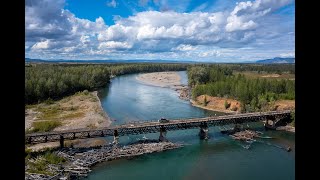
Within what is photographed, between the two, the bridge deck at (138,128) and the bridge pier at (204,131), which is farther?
the bridge pier at (204,131)

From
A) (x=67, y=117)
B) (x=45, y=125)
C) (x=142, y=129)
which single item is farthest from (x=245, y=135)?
(x=67, y=117)

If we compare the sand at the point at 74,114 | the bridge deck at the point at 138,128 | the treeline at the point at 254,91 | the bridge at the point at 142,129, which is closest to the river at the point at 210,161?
the bridge at the point at 142,129

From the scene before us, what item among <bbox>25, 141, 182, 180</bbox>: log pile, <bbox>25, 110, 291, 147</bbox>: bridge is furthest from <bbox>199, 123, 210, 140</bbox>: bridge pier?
<bbox>25, 141, 182, 180</bbox>: log pile

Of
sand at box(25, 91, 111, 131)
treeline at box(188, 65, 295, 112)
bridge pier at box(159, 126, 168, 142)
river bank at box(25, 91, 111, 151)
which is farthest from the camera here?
treeline at box(188, 65, 295, 112)

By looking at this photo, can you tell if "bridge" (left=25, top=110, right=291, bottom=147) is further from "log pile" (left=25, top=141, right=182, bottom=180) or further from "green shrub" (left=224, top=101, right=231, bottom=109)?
"green shrub" (left=224, top=101, right=231, bottom=109)

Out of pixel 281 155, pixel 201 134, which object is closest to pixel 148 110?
pixel 201 134

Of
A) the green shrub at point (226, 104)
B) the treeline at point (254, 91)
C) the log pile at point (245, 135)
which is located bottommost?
the log pile at point (245, 135)

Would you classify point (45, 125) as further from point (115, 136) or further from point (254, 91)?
point (254, 91)

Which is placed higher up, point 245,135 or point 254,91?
point 254,91

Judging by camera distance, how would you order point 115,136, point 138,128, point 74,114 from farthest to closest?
point 74,114 < point 138,128 < point 115,136

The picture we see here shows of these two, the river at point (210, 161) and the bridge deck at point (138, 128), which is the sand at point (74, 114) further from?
the bridge deck at point (138, 128)

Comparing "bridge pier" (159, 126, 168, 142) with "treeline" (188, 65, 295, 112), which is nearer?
"bridge pier" (159, 126, 168, 142)
